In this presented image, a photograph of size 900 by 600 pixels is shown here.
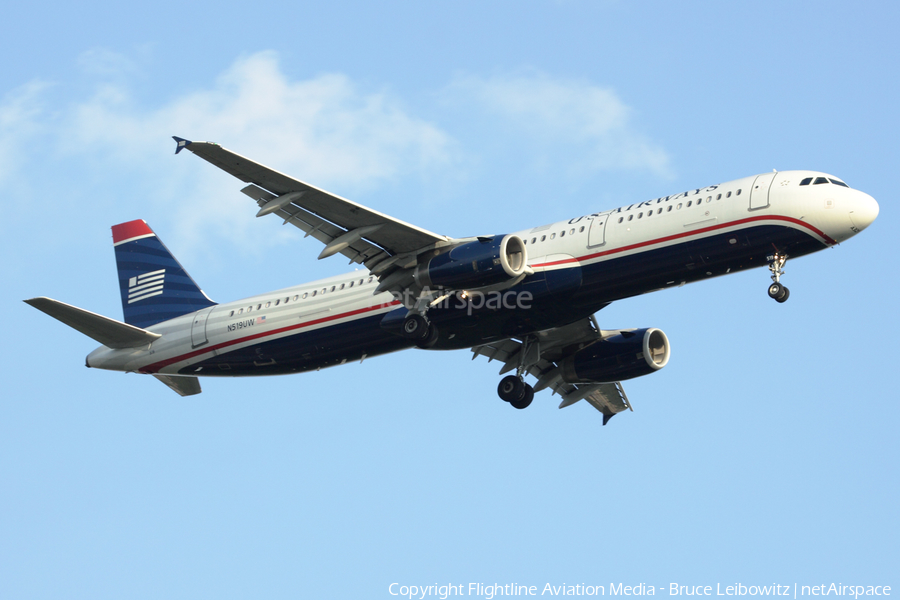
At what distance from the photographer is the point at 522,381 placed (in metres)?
39.2

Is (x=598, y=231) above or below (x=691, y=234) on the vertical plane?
above

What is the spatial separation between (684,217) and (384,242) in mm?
9269

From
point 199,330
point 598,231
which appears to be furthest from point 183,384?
point 598,231

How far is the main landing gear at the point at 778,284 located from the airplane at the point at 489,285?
5 cm

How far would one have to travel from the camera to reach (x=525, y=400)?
39281 mm

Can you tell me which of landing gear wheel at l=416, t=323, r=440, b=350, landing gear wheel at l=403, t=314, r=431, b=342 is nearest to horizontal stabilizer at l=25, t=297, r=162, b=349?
landing gear wheel at l=403, t=314, r=431, b=342

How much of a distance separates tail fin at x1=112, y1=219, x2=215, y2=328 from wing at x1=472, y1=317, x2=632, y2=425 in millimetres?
11399

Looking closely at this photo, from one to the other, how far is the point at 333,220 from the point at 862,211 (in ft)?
51.3

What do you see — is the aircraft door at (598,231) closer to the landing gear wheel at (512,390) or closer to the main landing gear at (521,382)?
the main landing gear at (521,382)

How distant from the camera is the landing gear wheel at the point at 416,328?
33.9 metres

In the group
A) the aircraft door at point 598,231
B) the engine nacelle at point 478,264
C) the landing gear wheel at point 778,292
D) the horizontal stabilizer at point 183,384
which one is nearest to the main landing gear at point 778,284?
the landing gear wheel at point 778,292

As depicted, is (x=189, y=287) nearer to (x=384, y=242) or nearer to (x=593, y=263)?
(x=384, y=242)

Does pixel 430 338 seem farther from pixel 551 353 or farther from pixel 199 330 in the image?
pixel 199 330

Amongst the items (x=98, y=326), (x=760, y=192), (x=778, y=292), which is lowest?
(x=778, y=292)
